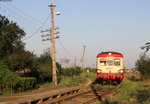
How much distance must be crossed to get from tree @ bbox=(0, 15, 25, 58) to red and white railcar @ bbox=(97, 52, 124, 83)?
12236 millimetres

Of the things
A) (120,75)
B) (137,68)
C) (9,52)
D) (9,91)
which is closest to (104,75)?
(120,75)

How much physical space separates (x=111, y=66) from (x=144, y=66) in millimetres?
10317

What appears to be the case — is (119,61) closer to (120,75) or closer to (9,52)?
(120,75)

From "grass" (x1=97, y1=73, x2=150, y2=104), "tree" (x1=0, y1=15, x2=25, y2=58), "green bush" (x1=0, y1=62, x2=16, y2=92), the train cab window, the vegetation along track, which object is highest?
"tree" (x1=0, y1=15, x2=25, y2=58)

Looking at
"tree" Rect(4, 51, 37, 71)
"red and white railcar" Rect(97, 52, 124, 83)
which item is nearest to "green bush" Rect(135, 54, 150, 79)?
"red and white railcar" Rect(97, 52, 124, 83)

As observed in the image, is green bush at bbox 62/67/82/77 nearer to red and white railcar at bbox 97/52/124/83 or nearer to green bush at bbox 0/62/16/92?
red and white railcar at bbox 97/52/124/83

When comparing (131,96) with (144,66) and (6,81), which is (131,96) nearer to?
(6,81)

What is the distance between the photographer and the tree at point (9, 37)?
31422mm

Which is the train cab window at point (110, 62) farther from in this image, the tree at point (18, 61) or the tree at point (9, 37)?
the tree at point (9, 37)

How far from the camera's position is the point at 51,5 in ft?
102

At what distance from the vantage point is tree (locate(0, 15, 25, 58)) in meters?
31.4

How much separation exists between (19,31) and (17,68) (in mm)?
6729

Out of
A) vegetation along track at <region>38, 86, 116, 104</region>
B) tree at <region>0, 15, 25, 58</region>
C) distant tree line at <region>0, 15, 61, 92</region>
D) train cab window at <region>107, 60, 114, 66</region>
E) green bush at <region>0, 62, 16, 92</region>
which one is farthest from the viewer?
tree at <region>0, 15, 25, 58</region>

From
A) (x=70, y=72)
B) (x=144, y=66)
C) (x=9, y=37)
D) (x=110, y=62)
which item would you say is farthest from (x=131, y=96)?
(x=70, y=72)
